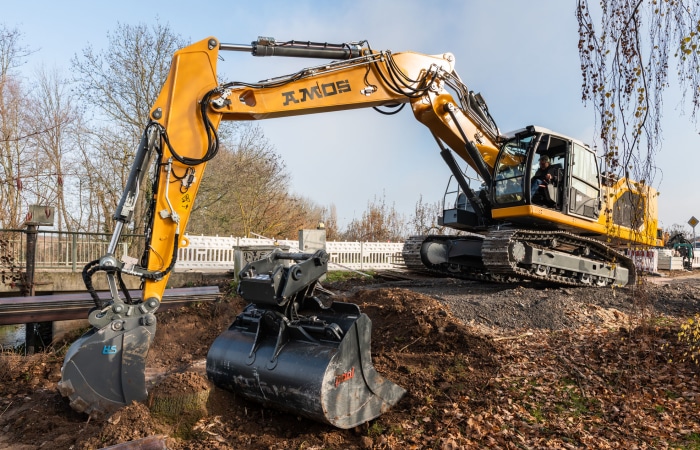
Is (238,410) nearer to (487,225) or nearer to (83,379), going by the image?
(83,379)

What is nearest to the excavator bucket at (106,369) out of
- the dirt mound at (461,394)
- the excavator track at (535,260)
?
the dirt mound at (461,394)

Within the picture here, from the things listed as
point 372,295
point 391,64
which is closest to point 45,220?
point 372,295

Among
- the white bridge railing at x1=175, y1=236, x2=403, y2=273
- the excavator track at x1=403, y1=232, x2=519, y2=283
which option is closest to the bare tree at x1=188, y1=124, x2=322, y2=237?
the white bridge railing at x1=175, y1=236, x2=403, y2=273

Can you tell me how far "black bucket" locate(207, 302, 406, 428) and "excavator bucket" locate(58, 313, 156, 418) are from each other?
1.95 feet

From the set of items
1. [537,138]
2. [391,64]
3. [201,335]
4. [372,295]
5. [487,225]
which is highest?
[391,64]

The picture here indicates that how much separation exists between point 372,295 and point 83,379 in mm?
4401

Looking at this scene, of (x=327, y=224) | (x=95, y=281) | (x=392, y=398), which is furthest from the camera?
(x=327, y=224)

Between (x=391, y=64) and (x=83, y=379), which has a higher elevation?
(x=391, y=64)

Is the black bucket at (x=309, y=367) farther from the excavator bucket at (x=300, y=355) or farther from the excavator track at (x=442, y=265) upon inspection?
the excavator track at (x=442, y=265)

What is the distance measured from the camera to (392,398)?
4.11 m

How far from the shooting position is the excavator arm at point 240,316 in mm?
3658

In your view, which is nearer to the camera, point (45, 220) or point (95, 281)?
point (45, 220)

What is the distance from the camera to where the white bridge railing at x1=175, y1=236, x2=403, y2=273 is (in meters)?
16.5

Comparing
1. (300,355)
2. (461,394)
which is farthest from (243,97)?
(461,394)
